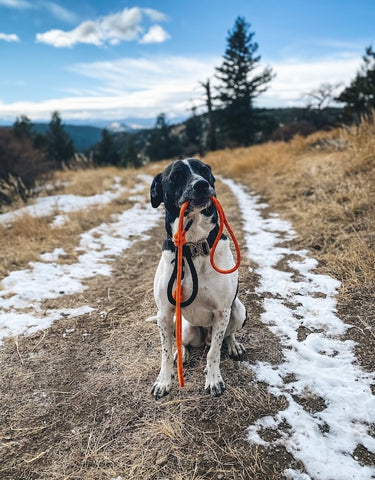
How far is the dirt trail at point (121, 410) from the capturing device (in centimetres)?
168

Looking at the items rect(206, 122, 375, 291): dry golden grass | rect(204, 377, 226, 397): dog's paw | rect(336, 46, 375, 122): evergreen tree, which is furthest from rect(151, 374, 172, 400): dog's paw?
rect(336, 46, 375, 122): evergreen tree

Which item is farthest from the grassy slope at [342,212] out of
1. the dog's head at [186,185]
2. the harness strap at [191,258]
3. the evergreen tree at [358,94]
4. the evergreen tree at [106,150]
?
the evergreen tree at [106,150]

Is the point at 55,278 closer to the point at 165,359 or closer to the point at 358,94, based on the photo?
the point at 165,359

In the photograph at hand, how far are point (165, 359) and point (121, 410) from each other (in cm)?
43

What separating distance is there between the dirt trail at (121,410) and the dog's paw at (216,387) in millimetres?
33

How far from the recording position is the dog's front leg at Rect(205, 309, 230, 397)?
2.11 metres

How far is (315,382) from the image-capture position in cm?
212

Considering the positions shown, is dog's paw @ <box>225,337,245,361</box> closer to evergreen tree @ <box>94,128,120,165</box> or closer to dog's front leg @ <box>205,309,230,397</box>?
dog's front leg @ <box>205,309,230,397</box>

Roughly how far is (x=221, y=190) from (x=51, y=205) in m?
4.74

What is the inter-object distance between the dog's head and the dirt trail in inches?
50.8

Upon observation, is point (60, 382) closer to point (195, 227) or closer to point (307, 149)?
point (195, 227)

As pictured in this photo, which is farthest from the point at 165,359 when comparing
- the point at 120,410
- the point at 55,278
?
the point at 55,278

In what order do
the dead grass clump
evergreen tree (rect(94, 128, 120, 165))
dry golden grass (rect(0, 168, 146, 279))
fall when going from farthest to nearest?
evergreen tree (rect(94, 128, 120, 165)) → the dead grass clump → dry golden grass (rect(0, 168, 146, 279))

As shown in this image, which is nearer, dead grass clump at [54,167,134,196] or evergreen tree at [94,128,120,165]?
dead grass clump at [54,167,134,196]
